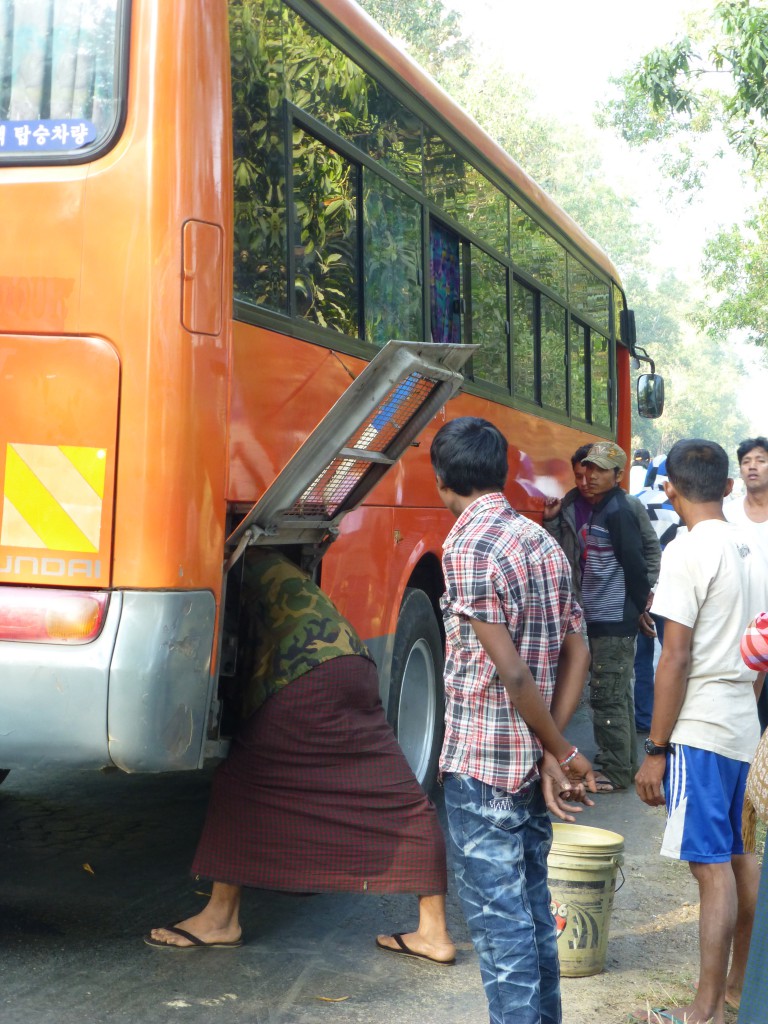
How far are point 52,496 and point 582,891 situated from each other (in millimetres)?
2047

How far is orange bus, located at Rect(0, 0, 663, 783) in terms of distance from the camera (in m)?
3.45

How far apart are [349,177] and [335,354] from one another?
2.39ft

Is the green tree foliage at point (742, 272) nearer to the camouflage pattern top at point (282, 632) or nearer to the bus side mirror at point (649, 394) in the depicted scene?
the bus side mirror at point (649, 394)

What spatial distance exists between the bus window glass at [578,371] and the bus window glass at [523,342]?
1.30 metres

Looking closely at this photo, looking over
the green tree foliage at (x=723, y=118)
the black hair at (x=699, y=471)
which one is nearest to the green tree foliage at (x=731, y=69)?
the green tree foliage at (x=723, y=118)

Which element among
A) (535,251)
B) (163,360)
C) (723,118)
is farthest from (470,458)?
(723,118)

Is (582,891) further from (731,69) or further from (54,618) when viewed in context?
(731,69)

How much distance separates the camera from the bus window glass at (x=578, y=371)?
29.9 feet

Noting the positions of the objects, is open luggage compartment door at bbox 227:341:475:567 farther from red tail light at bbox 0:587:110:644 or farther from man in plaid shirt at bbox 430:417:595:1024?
man in plaid shirt at bbox 430:417:595:1024

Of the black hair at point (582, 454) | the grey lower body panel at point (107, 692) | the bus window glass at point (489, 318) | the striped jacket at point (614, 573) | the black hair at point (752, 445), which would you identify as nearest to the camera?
the grey lower body panel at point (107, 692)

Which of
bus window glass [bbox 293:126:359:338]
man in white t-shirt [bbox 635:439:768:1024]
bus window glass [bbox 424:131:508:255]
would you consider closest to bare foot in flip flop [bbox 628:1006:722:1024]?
man in white t-shirt [bbox 635:439:768:1024]

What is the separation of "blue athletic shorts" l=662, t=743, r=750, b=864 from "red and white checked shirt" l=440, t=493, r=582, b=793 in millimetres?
696

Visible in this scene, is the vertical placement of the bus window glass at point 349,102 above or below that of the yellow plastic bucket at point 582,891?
above

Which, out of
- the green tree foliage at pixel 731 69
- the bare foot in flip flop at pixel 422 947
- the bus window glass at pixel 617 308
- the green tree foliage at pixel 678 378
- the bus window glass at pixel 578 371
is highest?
the green tree foliage at pixel 678 378
